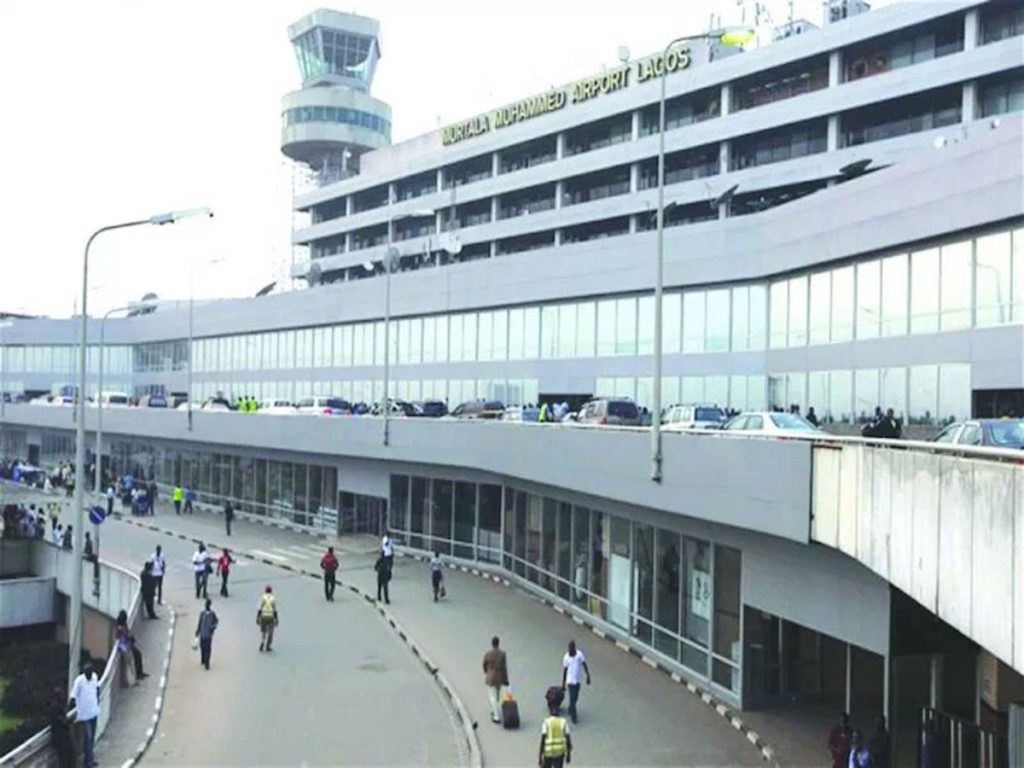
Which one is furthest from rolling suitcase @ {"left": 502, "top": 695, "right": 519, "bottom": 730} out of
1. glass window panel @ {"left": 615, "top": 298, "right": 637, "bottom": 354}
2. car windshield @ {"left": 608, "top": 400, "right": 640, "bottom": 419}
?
glass window panel @ {"left": 615, "top": 298, "right": 637, "bottom": 354}

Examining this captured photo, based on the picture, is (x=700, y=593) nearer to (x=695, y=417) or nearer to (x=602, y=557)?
(x=602, y=557)

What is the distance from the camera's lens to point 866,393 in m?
31.2

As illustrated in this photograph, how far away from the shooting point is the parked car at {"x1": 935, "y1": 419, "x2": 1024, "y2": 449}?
15000 millimetres

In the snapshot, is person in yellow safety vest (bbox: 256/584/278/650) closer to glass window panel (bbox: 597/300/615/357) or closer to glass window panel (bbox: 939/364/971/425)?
glass window panel (bbox: 939/364/971/425)

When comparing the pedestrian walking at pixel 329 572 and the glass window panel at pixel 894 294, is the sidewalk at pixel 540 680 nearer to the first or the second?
the pedestrian walking at pixel 329 572

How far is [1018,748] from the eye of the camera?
39.3 feet

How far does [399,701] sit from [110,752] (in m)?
5.15

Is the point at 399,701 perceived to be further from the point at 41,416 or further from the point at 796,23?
the point at 41,416

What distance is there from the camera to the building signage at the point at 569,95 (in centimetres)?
5894

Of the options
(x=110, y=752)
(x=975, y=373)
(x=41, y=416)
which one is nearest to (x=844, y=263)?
(x=975, y=373)

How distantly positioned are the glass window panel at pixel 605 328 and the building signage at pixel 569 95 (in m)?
18.6

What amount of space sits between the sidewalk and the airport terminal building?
1145 millimetres

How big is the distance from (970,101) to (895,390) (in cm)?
2036

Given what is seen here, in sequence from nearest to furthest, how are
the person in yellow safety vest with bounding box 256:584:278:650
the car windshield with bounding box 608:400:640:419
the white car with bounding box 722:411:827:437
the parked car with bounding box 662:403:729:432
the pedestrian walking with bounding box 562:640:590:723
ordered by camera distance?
1. the pedestrian walking with bounding box 562:640:590:723
2. the white car with bounding box 722:411:827:437
3. the person in yellow safety vest with bounding box 256:584:278:650
4. the parked car with bounding box 662:403:729:432
5. the car windshield with bounding box 608:400:640:419
